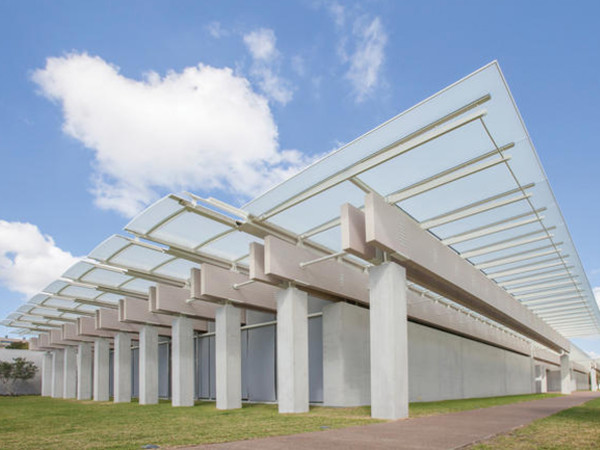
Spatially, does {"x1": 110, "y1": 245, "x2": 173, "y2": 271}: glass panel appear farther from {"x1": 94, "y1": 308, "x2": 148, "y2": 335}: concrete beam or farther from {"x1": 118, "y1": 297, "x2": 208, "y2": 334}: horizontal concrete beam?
{"x1": 94, "y1": 308, "x2": 148, "y2": 335}: concrete beam

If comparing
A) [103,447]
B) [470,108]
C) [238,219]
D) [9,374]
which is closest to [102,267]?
[238,219]

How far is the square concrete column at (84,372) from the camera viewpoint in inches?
1644

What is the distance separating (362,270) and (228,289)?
633cm

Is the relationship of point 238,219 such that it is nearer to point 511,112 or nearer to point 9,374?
point 511,112

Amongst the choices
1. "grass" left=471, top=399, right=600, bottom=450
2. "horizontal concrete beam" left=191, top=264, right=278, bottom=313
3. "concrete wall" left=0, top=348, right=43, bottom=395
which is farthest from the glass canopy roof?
"concrete wall" left=0, top=348, right=43, bottom=395

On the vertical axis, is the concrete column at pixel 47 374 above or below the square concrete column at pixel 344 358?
below

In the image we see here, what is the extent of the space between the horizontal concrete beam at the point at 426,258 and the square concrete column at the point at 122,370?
76.2 feet

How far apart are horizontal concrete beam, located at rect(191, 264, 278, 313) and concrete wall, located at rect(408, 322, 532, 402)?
8.22 m

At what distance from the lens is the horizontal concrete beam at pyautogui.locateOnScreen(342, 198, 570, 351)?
14.5 meters

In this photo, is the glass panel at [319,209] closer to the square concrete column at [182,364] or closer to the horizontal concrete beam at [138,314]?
the square concrete column at [182,364]

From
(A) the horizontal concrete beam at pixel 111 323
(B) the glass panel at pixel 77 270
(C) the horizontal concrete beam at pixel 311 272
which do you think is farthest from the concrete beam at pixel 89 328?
(C) the horizontal concrete beam at pixel 311 272

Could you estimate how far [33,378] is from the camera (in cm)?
6047

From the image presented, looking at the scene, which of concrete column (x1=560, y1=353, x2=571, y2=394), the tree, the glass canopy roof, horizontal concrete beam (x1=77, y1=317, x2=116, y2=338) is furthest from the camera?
the tree

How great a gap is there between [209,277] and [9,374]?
44.8 metres
